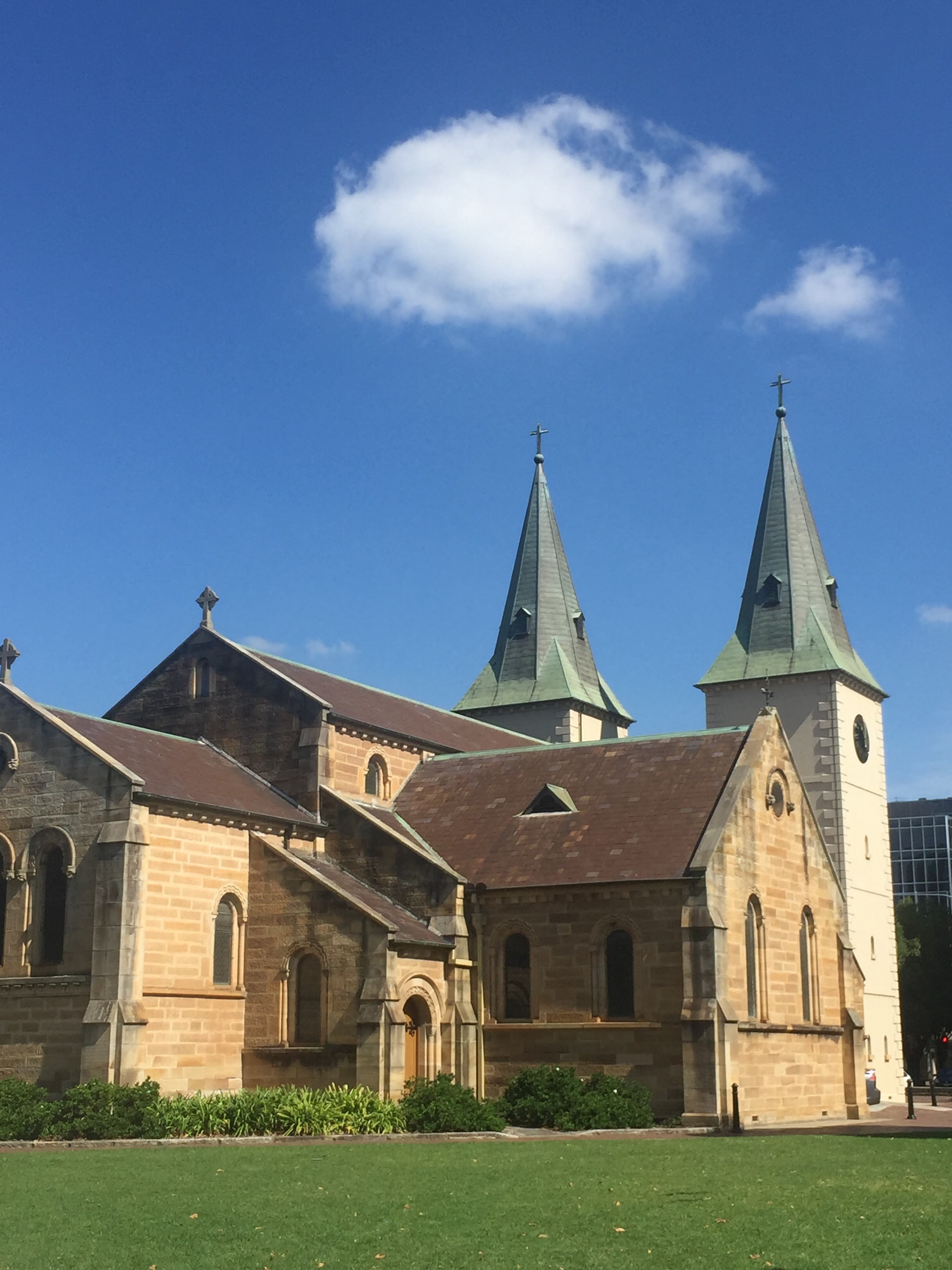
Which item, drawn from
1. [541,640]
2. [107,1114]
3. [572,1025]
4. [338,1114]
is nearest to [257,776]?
[572,1025]

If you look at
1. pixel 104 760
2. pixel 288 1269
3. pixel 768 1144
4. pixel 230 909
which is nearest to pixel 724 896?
pixel 768 1144

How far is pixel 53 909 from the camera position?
3547cm

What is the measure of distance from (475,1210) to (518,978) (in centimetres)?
1949

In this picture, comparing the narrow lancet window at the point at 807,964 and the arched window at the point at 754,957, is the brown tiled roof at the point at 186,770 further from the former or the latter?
the narrow lancet window at the point at 807,964

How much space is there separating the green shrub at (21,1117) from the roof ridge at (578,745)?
1723 centimetres

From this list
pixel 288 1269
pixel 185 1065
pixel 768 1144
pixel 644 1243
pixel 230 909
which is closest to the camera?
pixel 288 1269

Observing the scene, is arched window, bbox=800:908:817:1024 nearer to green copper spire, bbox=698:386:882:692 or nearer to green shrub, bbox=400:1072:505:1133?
green shrub, bbox=400:1072:505:1133

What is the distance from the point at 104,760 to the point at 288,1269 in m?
21.6

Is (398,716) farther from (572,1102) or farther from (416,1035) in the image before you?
(572,1102)

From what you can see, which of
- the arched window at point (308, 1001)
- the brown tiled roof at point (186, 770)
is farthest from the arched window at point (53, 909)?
the arched window at point (308, 1001)

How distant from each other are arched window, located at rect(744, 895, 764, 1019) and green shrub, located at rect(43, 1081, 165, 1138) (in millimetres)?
14693

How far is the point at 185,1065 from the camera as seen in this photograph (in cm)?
3416

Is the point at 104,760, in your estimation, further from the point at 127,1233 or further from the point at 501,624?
the point at 501,624

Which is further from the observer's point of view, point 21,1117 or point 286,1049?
point 286,1049
